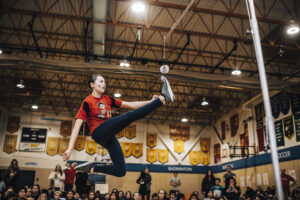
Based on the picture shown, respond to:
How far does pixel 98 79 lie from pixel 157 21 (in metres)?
9.70

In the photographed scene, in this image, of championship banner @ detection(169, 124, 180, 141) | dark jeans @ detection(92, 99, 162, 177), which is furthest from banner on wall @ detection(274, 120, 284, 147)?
dark jeans @ detection(92, 99, 162, 177)

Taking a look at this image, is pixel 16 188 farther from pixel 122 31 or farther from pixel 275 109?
pixel 275 109

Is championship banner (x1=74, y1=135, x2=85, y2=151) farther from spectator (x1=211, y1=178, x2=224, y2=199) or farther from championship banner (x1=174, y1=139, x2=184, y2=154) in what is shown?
spectator (x1=211, y1=178, x2=224, y2=199)

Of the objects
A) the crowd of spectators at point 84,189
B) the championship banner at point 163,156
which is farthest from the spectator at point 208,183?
the championship banner at point 163,156

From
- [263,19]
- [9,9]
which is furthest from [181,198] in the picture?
[9,9]

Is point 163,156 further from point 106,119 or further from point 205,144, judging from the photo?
point 106,119

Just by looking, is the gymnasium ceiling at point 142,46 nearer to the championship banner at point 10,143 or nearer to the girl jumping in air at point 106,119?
the championship banner at point 10,143

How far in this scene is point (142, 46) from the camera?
1384 centimetres

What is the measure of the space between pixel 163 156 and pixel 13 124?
11.5 m

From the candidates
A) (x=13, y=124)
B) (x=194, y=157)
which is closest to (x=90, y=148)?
(x=13, y=124)

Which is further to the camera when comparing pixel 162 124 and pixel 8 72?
pixel 162 124

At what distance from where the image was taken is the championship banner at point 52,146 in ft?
67.7

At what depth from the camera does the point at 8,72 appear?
17.5 meters

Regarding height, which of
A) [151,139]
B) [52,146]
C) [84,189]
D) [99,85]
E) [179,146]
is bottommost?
[84,189]
